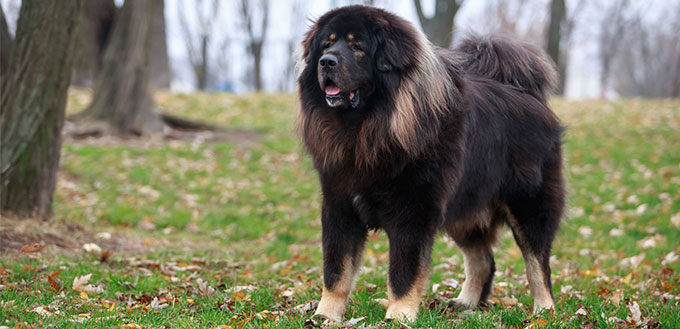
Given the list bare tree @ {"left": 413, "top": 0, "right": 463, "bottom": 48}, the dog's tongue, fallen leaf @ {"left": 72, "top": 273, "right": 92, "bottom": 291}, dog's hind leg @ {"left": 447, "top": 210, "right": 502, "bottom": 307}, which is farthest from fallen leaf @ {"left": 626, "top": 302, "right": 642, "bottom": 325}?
bare tree @ {"left": 413, "top": 0, "right": 463, "bottom": 48}

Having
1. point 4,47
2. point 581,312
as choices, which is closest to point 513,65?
point 581,312

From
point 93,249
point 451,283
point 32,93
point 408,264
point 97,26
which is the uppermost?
point 97,26

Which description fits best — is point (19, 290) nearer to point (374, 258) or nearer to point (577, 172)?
point (374, 258)

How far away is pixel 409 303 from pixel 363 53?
5.82ft

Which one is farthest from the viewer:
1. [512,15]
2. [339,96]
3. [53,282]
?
[512,15]

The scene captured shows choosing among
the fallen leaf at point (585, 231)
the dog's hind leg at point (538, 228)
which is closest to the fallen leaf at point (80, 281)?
the dog's hind leg at point (538, 228)

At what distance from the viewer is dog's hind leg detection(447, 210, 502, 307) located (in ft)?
16.8

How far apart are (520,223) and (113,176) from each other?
8.50 metres

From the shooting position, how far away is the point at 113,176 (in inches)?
447

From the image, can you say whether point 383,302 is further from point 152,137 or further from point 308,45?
point 152,137

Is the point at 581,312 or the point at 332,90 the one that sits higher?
the point at 332,90

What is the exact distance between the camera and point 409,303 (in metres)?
4.26

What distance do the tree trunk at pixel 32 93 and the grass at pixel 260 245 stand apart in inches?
20.8

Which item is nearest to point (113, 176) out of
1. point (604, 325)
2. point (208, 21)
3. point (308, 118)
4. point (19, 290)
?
point (19, 290)
